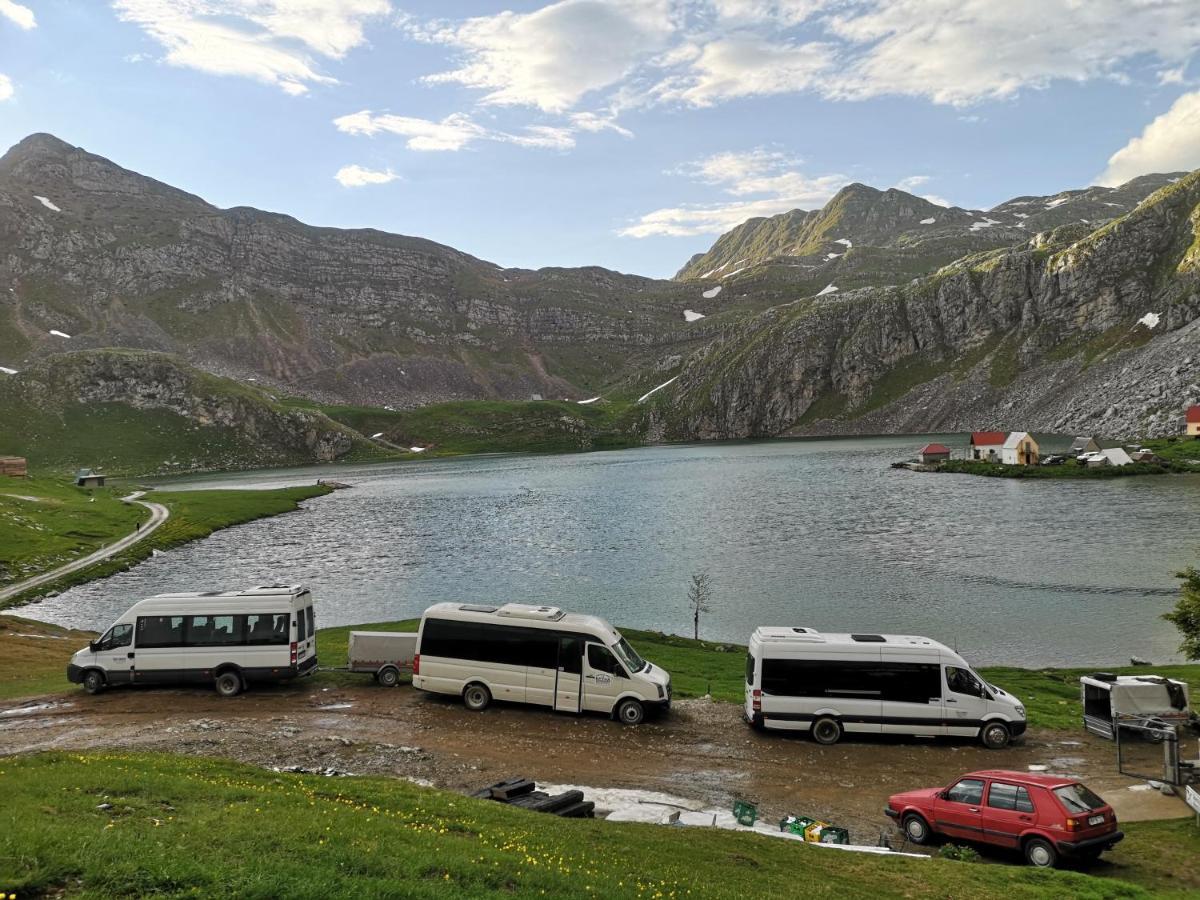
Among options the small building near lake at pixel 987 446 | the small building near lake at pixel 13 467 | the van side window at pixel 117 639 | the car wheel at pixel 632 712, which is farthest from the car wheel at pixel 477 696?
the small building near lake at pixel 13 467

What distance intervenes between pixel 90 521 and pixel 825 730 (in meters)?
96.8

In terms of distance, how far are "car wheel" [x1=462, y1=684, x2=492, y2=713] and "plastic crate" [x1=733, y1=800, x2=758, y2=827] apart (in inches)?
479

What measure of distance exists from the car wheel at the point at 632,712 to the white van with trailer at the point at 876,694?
398 cm

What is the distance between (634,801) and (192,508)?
11150 centimetres

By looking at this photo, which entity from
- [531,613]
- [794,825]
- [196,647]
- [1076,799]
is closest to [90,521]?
[196,647]

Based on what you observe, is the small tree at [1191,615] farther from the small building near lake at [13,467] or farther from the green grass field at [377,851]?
the small building near lake at [13,467]

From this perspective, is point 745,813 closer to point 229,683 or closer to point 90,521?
point 229,683

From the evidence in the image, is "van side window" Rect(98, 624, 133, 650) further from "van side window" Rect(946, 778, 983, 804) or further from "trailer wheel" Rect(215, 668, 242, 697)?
"van side window" Rect(946, 778, 983, 804)

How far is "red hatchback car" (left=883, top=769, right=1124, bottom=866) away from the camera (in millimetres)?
16016

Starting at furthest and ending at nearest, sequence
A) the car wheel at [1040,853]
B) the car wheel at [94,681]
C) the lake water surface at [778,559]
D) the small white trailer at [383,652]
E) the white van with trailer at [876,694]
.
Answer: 1. the lake water surface at [778,559]
2. the small white trailer at [383,652]
3. the car wheel at [94,681]
4. the white van with trailer at [876,694]
5. the car wheel at [1040,853]

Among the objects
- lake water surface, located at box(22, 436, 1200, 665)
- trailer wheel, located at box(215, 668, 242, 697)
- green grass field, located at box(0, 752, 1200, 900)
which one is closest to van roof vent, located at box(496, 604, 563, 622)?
green grass field, located at box(0, 752, 1200, 900)

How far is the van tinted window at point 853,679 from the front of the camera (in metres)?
25.1

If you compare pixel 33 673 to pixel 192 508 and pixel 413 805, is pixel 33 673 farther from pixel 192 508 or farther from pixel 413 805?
pixel 192 508

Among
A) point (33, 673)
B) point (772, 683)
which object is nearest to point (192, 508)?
point (33, 673)
